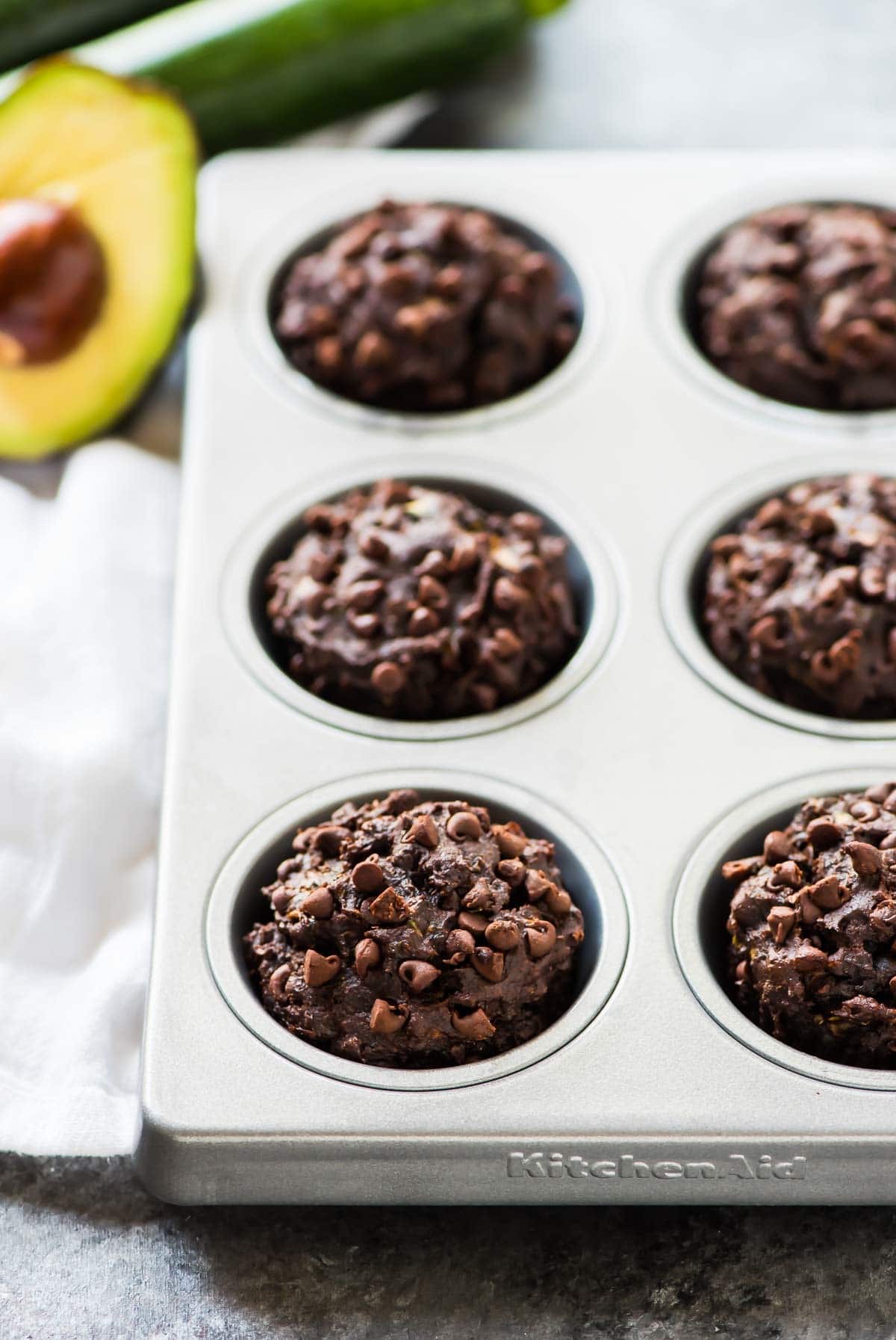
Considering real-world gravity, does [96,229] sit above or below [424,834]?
above

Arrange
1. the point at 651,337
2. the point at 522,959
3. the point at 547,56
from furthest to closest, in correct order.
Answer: the point at 547,56 → the point at 651,337 → the point at 522,959

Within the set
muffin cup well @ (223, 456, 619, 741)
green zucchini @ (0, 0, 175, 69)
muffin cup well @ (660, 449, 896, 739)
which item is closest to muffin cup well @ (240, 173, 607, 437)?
muffin cup well @ (223, 456, 619, 741)

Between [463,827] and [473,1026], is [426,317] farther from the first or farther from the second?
[473,1026]

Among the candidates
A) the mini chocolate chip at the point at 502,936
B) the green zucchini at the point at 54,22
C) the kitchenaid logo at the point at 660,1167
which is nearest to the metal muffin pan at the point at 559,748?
the kitchenaid logo at the point at 660,1167

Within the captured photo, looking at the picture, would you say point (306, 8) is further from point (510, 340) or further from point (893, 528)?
point (893, 528)

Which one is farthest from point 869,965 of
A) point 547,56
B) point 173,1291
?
point 547,56

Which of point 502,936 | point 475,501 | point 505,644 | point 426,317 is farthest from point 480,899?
point 426,317

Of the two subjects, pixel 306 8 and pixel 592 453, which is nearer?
pixel 592 453

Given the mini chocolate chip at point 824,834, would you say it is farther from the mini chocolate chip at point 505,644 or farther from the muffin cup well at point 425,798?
the mini chocolate chip at point 505,644
